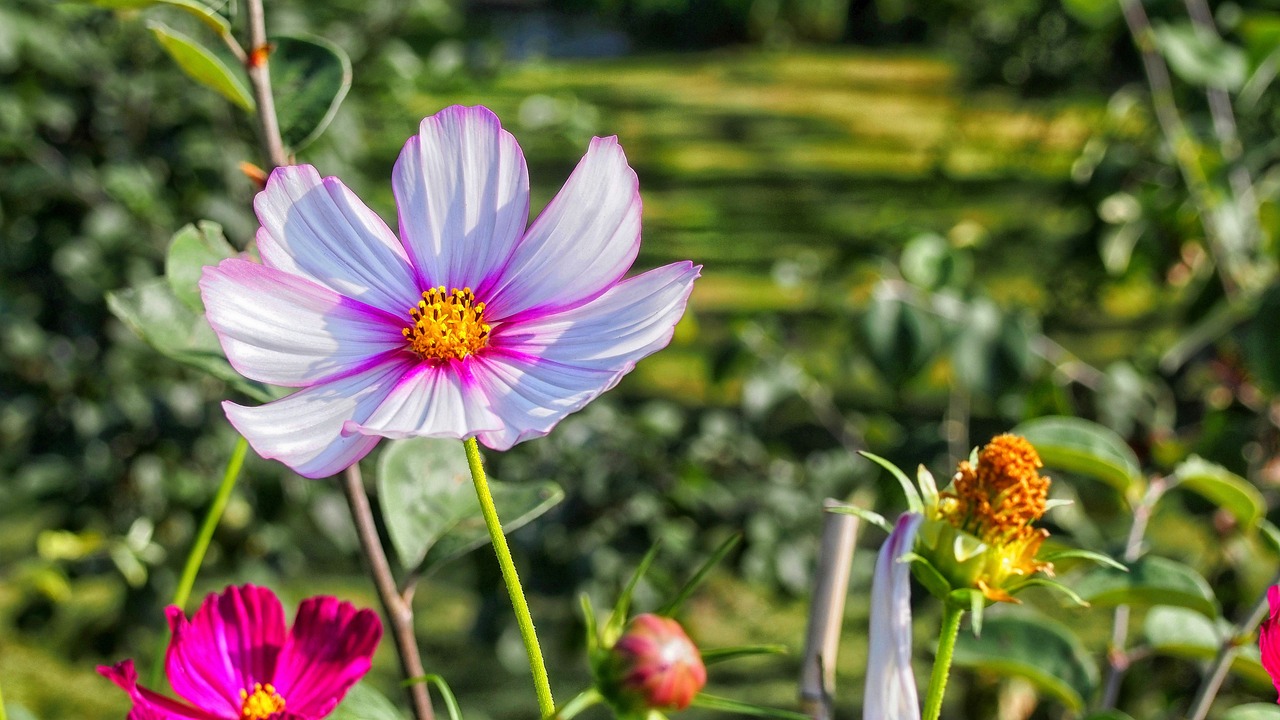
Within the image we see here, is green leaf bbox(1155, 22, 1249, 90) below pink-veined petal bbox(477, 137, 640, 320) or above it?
below

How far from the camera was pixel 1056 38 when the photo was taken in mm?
4027

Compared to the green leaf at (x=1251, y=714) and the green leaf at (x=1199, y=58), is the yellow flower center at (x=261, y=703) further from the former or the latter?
the green leaf at (x=1199, y=58)

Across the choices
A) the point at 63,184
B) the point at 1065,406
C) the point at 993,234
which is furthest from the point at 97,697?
the point at 993,234

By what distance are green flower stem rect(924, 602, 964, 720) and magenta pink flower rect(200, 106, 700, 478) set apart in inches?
3.8

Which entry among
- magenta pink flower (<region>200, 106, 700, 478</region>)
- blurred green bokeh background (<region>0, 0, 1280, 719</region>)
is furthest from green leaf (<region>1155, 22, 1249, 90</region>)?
magenta pink flower (<region>200, 106, 700, 478</region>)

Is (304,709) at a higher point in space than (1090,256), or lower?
higher

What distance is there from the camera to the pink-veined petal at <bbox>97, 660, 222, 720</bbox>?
275 mm

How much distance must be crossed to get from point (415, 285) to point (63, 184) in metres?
1.13

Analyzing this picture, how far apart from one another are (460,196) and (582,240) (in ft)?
0.11

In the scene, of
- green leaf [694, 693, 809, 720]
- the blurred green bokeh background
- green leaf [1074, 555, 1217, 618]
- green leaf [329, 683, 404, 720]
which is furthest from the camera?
the blurred green bokeh background

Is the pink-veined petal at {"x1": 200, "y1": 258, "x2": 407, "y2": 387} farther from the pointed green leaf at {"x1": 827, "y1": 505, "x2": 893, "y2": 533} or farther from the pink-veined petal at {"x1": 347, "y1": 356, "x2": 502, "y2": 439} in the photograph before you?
the pointed green leaf at {"x1": 827, "y1": 505, "x2": 893, "y2": 533}

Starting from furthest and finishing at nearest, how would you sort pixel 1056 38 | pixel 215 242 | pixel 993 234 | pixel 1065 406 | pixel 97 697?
pixel 1056 38 → pixel 993 234 → pixel 97 697 → pixel 1065 406 → pixel 215 242

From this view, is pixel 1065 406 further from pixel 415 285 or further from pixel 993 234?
pixel 993 234

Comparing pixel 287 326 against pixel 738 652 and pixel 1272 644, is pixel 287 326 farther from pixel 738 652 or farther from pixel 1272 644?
pixel 1272 644
